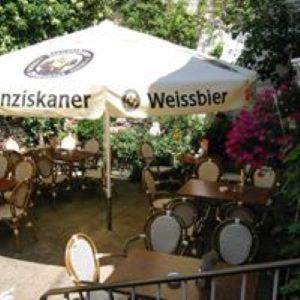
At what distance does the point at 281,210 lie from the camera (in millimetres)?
6180

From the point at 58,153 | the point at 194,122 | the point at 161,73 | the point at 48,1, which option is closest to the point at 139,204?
the point at 58,153

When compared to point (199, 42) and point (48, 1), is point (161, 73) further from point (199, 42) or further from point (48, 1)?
point (199, 42)

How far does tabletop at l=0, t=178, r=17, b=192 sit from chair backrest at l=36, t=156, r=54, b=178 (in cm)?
93

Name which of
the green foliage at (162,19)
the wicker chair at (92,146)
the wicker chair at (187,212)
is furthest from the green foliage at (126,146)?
the wicker chair at (187,212)

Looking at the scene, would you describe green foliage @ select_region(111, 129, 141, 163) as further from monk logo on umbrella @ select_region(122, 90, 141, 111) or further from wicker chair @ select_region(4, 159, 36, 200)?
monk logo on umbrella @ select_region(122, 90, 141, 111)

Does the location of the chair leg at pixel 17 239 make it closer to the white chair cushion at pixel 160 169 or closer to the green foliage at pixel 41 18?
the white chair cushion at pixel 160 169

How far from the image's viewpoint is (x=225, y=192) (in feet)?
28.3

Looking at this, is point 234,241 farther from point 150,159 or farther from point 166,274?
point 150,159

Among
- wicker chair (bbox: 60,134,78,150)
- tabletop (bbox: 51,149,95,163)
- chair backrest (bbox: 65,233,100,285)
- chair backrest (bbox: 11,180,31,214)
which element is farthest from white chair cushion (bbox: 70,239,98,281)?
wicker chair (bbox: 60,134,78,150)

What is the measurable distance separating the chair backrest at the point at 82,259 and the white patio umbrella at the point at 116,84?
61.7 inches

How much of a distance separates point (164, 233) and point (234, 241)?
88 cm

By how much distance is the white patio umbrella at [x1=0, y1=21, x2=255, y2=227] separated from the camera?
6.39 meters

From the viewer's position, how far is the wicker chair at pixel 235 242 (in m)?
6.10

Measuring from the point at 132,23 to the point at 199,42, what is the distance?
213 cm
